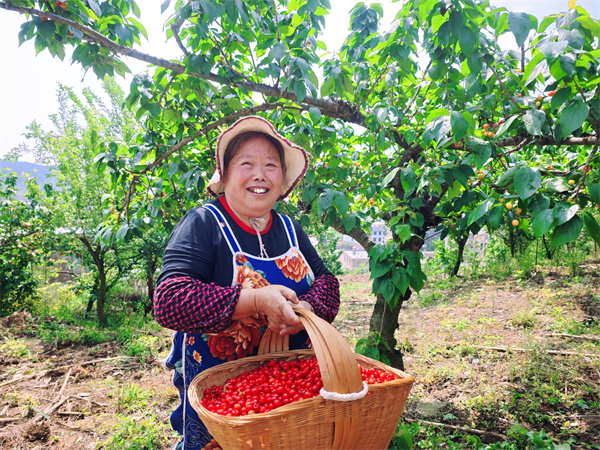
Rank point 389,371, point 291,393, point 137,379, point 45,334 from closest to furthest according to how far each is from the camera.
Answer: point 291,393 < point 389,371 < point 137,379 < point 45,334

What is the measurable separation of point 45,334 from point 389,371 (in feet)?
20.1

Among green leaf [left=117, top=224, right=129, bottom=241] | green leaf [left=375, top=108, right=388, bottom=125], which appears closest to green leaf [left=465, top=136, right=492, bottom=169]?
green leaf [left=375, top=108, right=388, bottom=125]

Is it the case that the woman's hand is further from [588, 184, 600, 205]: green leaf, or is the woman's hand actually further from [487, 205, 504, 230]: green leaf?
[588, 184, 600, 205]: green leaf

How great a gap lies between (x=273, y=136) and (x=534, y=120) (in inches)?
45.0

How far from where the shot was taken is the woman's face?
1402 millimetres

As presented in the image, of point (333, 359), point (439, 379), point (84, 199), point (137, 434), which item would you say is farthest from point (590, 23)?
point (84, 199)

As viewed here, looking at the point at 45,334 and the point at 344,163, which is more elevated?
the point at 344,163

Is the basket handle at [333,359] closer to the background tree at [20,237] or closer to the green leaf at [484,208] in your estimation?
the green leaf at [484,208]

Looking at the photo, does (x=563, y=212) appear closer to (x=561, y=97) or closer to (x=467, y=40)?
(x=561, y=97)

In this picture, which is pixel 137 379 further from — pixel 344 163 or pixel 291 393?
pixel 291 393

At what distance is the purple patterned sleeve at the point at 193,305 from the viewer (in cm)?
113

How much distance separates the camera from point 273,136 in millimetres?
1472

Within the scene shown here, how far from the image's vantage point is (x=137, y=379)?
3.99 m

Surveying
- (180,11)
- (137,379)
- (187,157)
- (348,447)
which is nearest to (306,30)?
(180,11)
